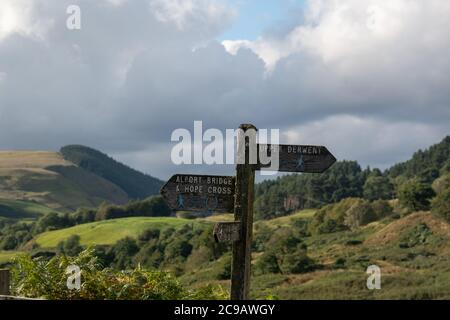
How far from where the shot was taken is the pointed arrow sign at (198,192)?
25.1 ft

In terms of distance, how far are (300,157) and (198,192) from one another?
1.18 m

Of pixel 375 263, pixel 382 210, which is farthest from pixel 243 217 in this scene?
pixel 382 210

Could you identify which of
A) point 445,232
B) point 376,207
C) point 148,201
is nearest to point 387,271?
point 445,232

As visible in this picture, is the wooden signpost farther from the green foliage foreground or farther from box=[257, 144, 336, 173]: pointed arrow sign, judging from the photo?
the green foliage foreground

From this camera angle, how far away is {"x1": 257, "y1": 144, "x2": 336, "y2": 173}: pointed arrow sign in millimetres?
7723

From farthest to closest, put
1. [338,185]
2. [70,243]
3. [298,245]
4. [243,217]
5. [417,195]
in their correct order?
[338,185] → [70,243] → [417,195] → [298,245] → [243,217]

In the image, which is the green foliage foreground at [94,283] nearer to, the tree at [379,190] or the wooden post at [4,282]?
the wooden post at [4,282]

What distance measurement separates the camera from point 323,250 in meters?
74.9

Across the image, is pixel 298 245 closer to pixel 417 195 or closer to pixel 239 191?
pixel 417 195

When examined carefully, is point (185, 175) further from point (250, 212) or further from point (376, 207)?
point (376, 207)

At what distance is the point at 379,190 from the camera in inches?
5989

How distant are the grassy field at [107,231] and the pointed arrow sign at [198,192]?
334 feet

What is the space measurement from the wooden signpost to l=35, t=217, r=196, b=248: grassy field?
102 metres

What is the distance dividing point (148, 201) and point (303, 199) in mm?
34542
